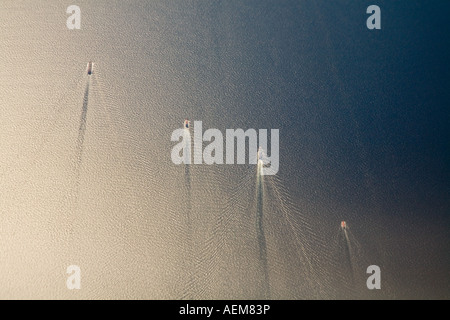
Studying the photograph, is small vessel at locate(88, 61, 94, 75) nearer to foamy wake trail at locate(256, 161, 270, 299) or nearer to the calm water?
the calm water

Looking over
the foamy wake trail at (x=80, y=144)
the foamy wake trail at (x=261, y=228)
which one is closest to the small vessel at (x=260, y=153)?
the foamy wake trail at (x=261, y=228)

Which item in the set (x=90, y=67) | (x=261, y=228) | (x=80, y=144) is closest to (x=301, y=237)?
(x=261, y=228)

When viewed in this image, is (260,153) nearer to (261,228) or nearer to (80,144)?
(261,228)

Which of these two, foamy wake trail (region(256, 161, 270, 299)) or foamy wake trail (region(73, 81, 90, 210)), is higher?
foamy wake trail (region(73, 81, 90, 210))

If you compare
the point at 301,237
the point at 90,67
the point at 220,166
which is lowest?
the point at 301,237

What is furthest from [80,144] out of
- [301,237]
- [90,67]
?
[301,237]

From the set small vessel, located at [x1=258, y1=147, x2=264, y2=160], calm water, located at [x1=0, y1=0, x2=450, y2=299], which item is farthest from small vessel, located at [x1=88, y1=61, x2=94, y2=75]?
small vessel, located at [x1=258, y1=147, x2=264, y2=160]

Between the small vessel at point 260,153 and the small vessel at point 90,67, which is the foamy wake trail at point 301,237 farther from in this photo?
the small vessel at point 90,67

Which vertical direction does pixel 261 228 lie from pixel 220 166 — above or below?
below

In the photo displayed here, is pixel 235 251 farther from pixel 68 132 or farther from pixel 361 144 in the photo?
pixel 68 132
